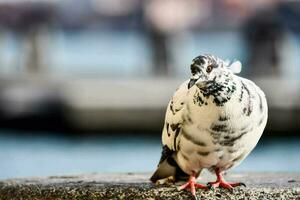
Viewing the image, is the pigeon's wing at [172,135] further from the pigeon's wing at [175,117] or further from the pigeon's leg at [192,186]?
the pigeon's leg at [192,186]

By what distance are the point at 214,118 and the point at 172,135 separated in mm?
457

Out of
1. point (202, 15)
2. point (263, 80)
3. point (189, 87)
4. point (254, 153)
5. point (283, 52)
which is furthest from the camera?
point (202, 15)

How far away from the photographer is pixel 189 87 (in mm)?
4832

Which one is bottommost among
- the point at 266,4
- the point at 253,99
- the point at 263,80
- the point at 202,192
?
the point at 202,192

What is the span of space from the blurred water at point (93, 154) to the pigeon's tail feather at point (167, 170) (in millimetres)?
8511

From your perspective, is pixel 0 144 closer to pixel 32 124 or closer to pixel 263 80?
pixel 32 124

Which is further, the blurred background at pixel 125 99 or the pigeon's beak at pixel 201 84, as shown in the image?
the blurred background at pixel 125 99

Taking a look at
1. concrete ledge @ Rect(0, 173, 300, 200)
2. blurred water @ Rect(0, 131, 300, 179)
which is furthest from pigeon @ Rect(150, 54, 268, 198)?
blurred water @ Rect(0, 131, 300, 179)

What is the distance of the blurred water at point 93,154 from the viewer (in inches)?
602

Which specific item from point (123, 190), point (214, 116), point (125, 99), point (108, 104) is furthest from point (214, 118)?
point (125, 99)

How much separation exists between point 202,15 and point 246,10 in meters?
2.98

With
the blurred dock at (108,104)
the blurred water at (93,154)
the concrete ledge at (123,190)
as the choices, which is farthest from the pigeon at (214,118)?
the blurred dock at (108,104)

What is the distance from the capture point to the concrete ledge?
16.4ft

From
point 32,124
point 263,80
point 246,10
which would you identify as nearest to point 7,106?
point 32,124
